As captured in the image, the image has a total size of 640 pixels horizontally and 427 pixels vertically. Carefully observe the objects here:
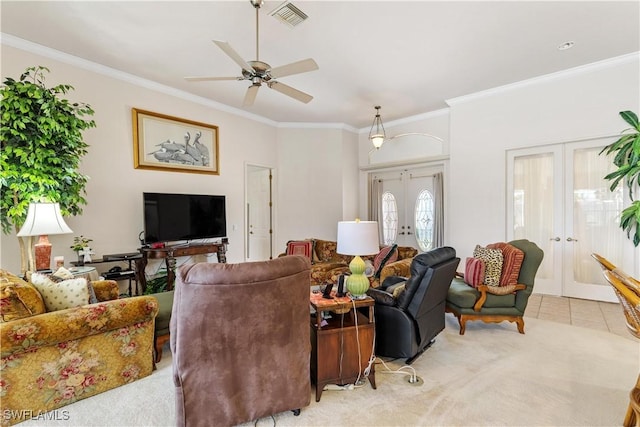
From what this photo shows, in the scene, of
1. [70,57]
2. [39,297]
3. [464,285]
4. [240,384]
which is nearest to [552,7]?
[464,285]

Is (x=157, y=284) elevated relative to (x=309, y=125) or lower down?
lower down

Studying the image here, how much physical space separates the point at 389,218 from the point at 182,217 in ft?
13.8

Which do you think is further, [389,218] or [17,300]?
[389,218]

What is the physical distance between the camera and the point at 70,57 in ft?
12.1

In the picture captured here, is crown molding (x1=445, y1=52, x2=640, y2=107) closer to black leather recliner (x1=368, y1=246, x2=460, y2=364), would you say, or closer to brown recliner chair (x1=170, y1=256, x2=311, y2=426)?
black leather recliner (x1=368, y1=246, x2=460, y2=364)

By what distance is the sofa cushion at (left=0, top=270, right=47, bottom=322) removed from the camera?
185 centimetres

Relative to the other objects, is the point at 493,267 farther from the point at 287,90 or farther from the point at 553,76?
the point at 553,76

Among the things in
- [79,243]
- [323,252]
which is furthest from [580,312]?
[79,243]

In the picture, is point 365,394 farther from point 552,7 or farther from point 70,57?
point 70,57

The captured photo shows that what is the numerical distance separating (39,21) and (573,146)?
263 inches

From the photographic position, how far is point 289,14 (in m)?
2.70

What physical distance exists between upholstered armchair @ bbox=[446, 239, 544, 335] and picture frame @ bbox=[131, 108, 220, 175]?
436cm

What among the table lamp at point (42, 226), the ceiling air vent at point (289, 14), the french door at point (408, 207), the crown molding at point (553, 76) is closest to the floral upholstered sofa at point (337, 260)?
the french door at point (408, 207)

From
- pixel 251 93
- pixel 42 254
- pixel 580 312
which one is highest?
pixel 251 93
